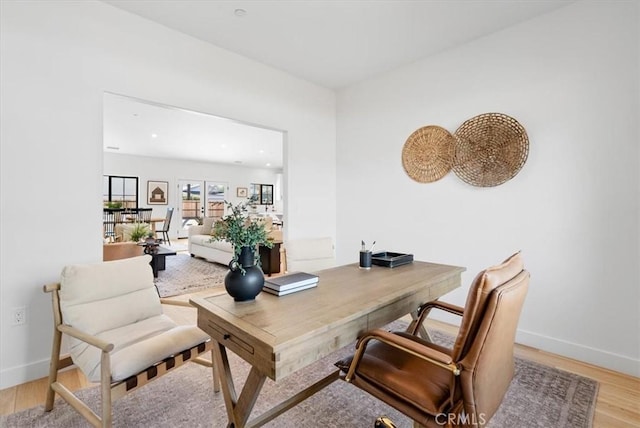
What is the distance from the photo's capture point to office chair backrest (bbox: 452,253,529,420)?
101cm

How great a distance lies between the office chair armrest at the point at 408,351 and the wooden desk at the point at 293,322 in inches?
2.9

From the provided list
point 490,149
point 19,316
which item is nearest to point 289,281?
point 19,316

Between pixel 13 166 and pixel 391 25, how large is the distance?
3.04 metres

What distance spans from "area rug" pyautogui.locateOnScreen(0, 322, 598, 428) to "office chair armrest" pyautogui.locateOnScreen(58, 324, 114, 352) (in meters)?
0.50

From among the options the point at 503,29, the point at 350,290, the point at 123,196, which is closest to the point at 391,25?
the point at 503,29

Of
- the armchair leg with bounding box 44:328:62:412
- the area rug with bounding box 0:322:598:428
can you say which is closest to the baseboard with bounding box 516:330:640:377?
the area rug with bounding box 0:322:598:428

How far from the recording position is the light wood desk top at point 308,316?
3.72 ft

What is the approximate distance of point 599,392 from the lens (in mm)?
1969

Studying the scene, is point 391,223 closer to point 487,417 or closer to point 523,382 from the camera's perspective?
point 523,382

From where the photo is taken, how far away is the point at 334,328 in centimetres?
128

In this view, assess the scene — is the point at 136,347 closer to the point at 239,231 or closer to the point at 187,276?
the point at 239,231

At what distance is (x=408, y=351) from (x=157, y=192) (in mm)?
10106

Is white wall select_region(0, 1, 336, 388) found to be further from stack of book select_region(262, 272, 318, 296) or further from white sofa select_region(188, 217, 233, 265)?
white sofa select_region(188, 217, 233, 265)

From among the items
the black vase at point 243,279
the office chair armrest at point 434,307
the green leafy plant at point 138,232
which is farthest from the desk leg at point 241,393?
the green leafy plant at point 138,232
